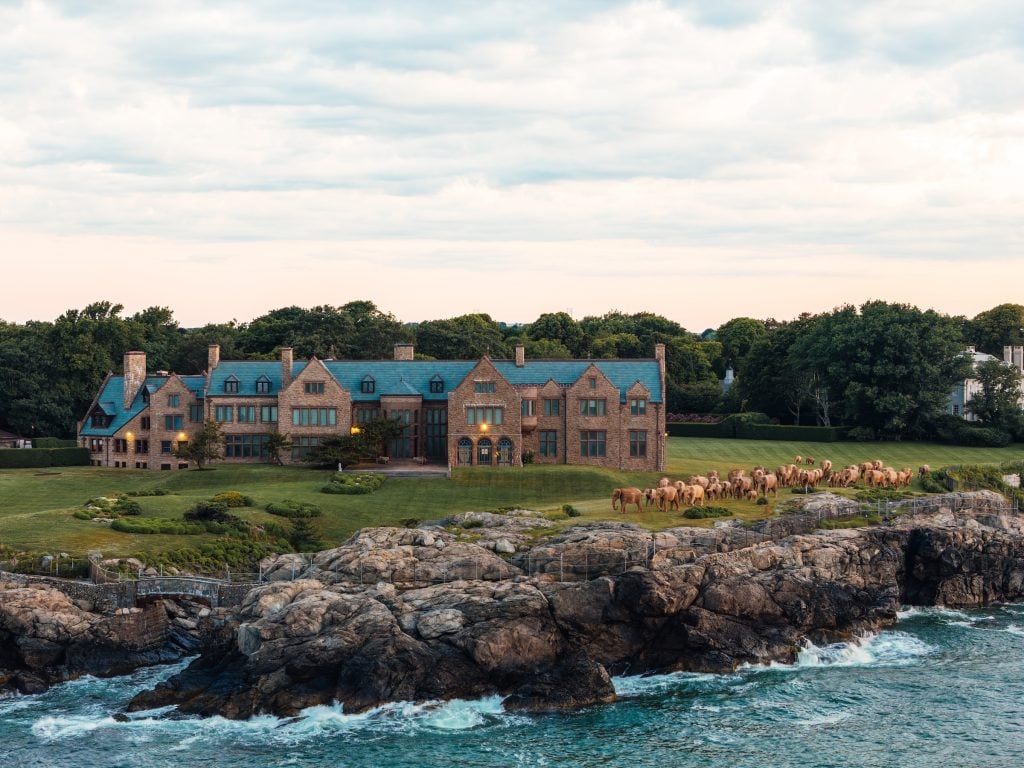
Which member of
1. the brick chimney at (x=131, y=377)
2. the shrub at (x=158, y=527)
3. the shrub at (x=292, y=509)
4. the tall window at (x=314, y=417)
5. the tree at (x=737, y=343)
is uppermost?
the tree at (x=737, y=343)

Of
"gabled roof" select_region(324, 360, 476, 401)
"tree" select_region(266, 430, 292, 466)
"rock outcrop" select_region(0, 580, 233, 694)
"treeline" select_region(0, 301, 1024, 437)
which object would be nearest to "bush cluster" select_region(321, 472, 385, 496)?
"tree" select_region(266, 430, 292, 466)

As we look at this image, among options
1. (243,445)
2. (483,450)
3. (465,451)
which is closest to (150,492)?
(243,445)

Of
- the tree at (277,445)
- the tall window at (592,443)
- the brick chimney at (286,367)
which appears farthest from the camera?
the brick chimney at (286,367)

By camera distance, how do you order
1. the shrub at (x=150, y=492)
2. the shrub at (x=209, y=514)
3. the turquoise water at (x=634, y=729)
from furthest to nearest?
1. the shrub at (x=150, y=492)
2. the shrub at (x=209, y=514)
3. the turquoise water at (x=634, y=729)

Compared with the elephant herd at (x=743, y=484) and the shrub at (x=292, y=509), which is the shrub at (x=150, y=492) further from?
the elephant herd at (x=743, y=484)

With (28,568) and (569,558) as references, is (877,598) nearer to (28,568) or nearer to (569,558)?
(569,558)

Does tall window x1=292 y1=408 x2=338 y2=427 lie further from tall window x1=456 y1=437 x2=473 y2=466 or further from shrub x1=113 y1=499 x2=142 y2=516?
shrub x1=113 y1=499 x2=142 y2=516

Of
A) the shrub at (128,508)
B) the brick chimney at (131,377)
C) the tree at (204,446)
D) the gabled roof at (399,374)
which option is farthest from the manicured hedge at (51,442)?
the shrub at (128,508)
